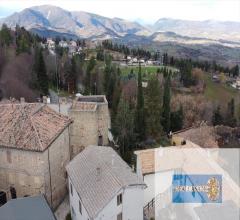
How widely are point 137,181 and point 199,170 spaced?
7920 millimetres

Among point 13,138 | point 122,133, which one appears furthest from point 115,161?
point 122,133

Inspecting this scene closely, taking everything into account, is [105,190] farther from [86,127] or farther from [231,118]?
[231,118]

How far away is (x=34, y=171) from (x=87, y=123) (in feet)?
23.4

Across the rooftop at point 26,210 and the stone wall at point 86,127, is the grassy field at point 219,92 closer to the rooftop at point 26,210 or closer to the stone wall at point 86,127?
the stone wall at point 86,127

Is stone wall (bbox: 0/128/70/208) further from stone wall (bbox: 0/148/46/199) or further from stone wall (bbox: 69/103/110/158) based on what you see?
stone wall (bbox: 69/103/110/158)

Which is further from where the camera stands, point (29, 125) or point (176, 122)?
point (176, 122)

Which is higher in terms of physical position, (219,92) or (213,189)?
(213,189)

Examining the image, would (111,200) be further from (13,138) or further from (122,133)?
(122,133)

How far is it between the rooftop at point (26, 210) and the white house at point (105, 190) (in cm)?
244

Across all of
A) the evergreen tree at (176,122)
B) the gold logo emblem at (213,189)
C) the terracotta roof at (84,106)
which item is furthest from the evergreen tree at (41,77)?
the gold logo emblem at (213,189)

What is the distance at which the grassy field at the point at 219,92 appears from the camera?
94.8 meters

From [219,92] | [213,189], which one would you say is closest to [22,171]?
[213,189]

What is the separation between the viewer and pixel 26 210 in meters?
24.8
